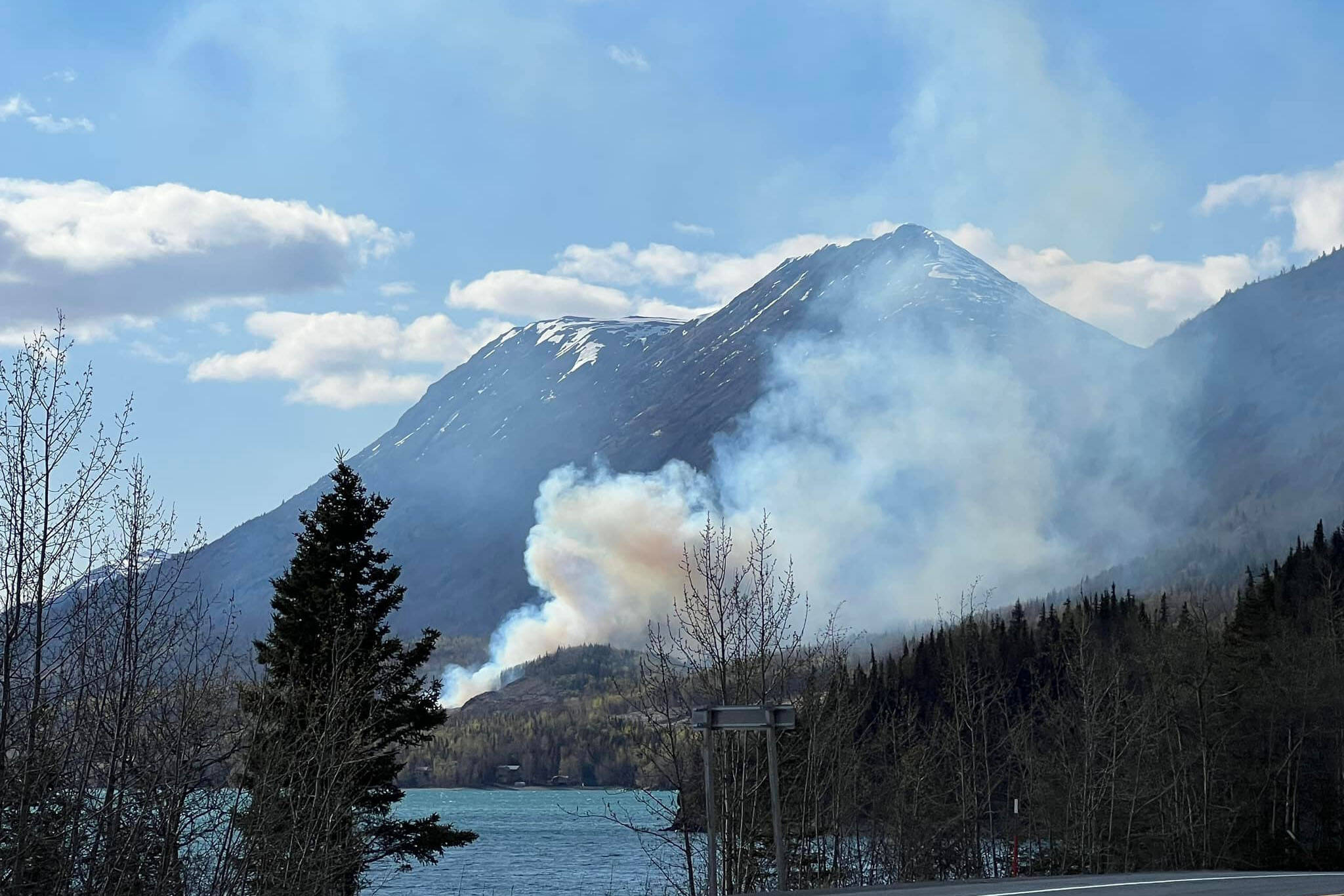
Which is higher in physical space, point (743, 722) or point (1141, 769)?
point (743, 722)

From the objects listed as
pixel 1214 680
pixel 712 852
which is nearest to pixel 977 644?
pixel 1214 680

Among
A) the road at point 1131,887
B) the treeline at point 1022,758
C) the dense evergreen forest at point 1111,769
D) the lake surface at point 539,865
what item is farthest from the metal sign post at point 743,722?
the lake surface at point 539,865

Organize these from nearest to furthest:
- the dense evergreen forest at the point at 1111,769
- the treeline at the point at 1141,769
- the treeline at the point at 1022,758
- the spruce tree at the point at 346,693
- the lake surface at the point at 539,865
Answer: the spruce tree at the point at 346,693, the treeline at the point at 1022,758, the dense evergreen forest at the point at 1111,769, the treeline at the point at 1141,769, the lake surface at the point at 539,865

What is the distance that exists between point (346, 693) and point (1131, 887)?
618 inches

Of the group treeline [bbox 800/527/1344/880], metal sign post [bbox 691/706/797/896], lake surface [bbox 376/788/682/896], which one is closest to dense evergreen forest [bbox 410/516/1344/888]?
treeline [bbox 800/527/1344/880]

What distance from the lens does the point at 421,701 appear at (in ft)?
112

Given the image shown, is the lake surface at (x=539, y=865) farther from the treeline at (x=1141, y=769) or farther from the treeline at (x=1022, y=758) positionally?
the treeline at (x=1141, y=769)

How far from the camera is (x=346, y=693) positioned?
28.9 metres

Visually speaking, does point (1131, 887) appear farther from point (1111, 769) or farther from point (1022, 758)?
point (1022, 758)

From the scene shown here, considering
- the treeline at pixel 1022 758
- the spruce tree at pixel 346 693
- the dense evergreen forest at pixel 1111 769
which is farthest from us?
the dense evergreen forest at pixel 1111 769

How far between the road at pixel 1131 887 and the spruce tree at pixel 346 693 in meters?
9.79

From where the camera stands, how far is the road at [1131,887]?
18.5m

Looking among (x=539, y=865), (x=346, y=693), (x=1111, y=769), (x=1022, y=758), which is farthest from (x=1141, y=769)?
(x=539, y=865)

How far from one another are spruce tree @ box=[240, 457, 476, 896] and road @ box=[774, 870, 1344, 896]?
9794 millimetres
